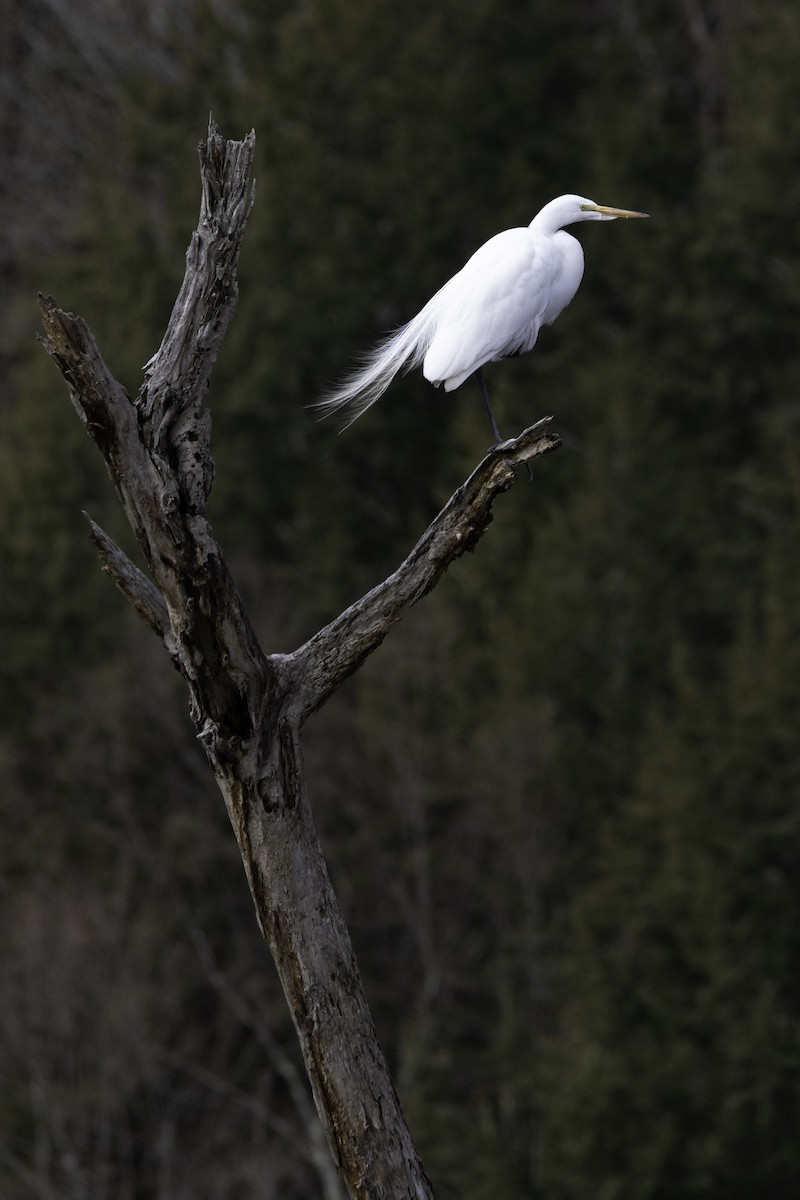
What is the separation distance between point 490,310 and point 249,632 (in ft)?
6.27

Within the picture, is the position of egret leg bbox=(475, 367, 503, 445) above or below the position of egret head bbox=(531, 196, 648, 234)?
below

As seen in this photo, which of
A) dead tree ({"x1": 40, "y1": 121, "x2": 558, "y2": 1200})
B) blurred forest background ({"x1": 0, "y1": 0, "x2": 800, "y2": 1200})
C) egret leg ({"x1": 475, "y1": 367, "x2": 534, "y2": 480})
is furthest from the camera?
blurred forest background ({"x1": 0, "y1": 0, "x2": 800, "y2": 1200})

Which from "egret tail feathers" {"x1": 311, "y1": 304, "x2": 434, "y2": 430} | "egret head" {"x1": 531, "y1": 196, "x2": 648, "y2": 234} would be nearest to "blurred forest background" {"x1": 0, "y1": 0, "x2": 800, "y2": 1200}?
"egret tail feathers" {"x1": 311, "y1": 304, "x2": 434, "y2": 430}

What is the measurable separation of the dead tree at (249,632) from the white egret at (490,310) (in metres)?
1.27

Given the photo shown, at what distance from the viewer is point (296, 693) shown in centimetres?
513

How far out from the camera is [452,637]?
22.8 metres

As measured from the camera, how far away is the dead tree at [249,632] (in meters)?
4.76

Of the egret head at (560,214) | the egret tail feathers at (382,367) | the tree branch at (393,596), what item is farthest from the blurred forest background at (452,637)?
the tree branch at (393,596)

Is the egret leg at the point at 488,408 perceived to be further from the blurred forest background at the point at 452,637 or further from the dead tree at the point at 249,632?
the blurred forest background at the point at 452,637

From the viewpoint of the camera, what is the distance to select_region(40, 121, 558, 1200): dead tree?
476 cm

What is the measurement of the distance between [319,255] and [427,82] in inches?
118

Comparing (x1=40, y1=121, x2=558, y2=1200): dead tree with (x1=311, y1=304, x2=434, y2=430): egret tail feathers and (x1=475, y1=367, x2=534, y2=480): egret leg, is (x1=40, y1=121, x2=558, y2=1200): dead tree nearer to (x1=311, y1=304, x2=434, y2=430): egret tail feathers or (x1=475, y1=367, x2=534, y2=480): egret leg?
(x1=475, y1=367, x2=534, y2=480): egret leg

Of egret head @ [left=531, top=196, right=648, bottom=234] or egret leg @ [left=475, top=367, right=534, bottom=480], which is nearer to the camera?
egret leg @ [left=475, top=367, right=534, bottom=480]

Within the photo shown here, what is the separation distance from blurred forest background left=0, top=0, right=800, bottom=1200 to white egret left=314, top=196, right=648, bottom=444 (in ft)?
42.2
